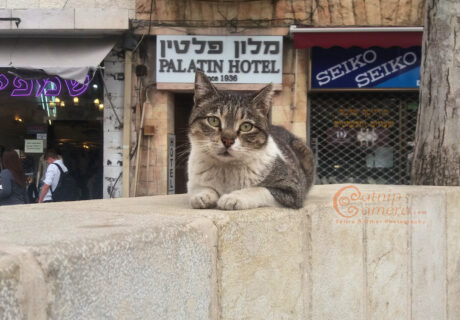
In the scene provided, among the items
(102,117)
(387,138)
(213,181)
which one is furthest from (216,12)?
(213,181)

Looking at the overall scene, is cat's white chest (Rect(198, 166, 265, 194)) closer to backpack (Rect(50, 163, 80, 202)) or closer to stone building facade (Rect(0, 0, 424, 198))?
backpack (Rect(50, 163, 80, 202))

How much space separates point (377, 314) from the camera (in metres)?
2.61

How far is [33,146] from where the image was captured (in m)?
9.10

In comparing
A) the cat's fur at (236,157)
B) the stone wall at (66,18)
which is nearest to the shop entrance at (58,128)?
the stone wall at (66,18)

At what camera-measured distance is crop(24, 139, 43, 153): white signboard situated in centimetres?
909

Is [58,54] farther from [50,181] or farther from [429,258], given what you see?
[429,258]

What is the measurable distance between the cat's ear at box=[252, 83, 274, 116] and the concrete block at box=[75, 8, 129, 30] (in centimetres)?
634

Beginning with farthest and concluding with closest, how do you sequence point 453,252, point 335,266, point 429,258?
point 453,252
point 429,258
point 335,266

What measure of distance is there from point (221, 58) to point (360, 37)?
8.47 feet

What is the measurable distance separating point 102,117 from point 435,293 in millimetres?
7332

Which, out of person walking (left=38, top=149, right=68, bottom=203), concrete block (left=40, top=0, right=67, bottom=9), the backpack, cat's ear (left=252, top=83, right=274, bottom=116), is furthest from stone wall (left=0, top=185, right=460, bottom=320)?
concrete block (left=40, top=0, right=67, bottom=9)

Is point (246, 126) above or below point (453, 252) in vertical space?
above

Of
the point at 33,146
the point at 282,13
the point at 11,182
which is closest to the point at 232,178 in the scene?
the point at 11,182

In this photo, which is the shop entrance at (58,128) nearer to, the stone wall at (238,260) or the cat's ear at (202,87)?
the cat's ear at (202,87)
